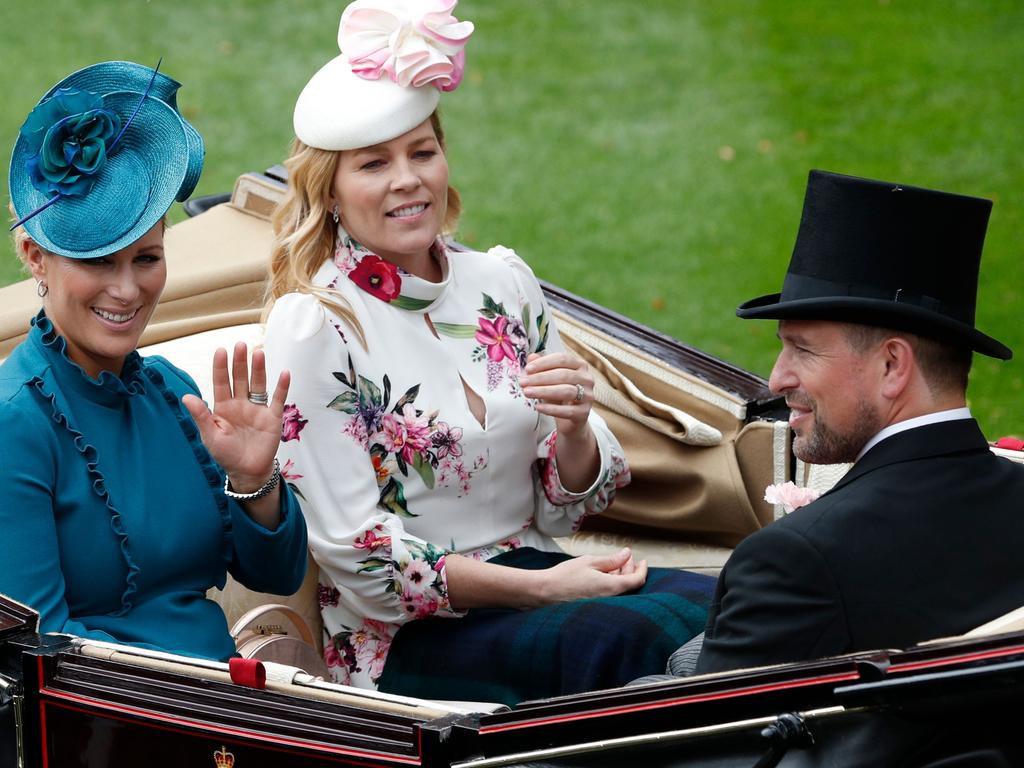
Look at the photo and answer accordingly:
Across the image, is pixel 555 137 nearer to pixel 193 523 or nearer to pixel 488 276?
pixel 488 276

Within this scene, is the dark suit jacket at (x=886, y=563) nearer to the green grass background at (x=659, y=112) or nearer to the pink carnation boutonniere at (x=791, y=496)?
the pink carnation boutonniere at (x=791, y=496)

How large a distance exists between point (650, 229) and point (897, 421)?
5816 millimetres

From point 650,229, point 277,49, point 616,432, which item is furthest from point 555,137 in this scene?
point 616,432

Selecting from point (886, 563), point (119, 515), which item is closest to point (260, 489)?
point (119, 515)

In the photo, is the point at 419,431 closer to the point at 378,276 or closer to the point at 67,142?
the point at 378,276

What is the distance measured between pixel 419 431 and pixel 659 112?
6.46 meters

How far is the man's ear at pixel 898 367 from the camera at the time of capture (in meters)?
2.15

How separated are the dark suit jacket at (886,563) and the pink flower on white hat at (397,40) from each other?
1.17 m

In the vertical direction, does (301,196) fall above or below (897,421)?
above

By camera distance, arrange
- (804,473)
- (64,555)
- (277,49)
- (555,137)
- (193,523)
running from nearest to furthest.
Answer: (64,555) → (193,523) → (804,473) → (555,137) → (277,49)

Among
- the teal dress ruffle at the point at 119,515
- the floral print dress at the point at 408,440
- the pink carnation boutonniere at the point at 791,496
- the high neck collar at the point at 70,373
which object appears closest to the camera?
the teal dress ruffle at the point at 119,515

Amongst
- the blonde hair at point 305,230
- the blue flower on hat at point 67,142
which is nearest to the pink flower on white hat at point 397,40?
the blonde hair at point 305,230

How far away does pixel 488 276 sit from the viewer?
3.02 meters

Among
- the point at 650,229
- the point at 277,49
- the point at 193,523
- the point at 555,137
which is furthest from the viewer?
the point at 277,49
